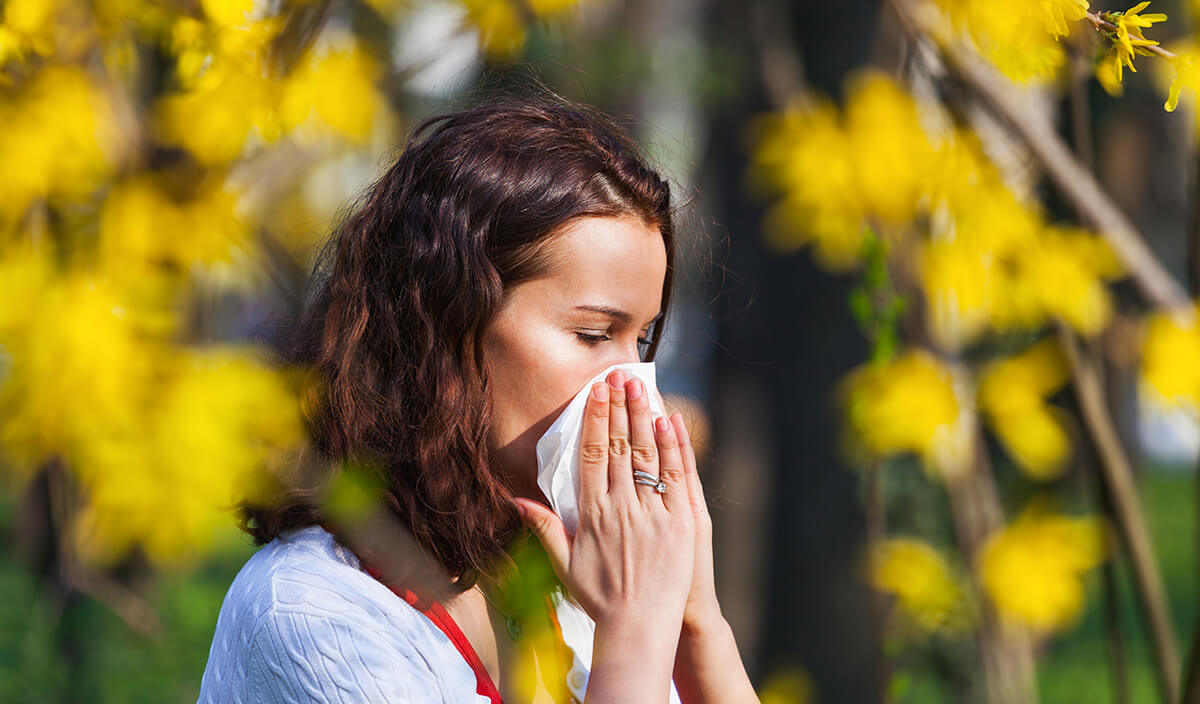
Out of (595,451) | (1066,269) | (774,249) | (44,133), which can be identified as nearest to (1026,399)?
(1066,269)

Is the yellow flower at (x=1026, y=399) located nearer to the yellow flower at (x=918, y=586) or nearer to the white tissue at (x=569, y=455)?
the yellow flower at (x=918, y=586)

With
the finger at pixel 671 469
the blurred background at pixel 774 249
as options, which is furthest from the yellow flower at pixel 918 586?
the finger at pixel 671 469

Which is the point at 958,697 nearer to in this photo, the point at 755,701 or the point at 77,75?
the point at 755,701

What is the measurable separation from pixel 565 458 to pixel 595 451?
0.05m

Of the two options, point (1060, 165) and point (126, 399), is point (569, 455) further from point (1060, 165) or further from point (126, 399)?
point (1060, 165)

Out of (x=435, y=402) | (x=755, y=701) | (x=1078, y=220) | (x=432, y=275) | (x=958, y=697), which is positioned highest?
(x=1078, y=220)

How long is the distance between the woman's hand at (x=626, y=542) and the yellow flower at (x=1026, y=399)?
5.30 feet

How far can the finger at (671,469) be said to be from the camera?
154 cm

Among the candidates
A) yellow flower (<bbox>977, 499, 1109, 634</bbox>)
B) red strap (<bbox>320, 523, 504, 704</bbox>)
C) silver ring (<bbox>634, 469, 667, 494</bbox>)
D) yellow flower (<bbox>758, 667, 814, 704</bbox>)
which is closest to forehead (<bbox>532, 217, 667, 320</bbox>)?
silver ring (<bbox>634, 469, 667, 494</bbox>)

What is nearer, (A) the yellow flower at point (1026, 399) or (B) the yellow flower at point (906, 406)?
(B) the yellow flower at point (906, 406)

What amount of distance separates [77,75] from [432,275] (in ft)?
3.70

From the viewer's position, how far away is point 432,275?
160cm

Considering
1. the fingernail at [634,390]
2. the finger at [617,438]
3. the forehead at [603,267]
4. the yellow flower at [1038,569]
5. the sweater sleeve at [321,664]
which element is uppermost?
the forehead at [603,267]

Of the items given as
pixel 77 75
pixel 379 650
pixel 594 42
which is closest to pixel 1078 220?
pixel 379 650
